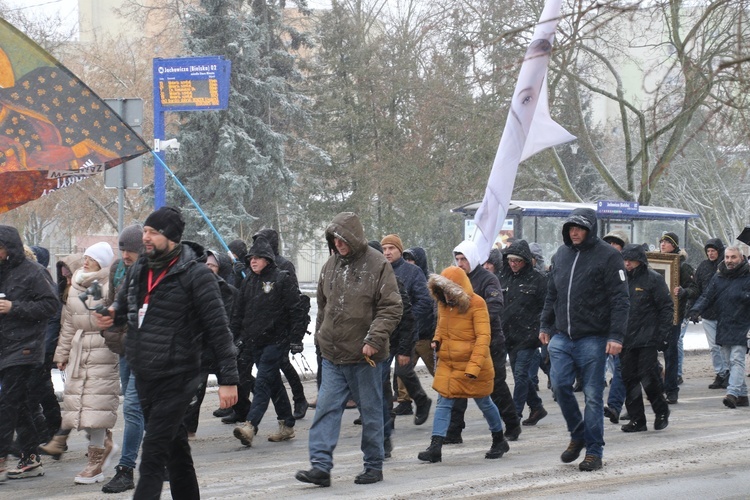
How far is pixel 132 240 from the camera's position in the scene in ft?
24.9

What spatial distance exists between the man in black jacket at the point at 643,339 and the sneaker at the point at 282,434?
10.6 feet

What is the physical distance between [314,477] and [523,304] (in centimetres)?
403

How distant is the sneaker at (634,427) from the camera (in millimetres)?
10773

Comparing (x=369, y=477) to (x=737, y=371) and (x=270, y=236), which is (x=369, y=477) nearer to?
(x=270, y=236)

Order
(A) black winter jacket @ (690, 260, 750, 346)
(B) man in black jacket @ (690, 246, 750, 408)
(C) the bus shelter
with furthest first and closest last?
(C) the bus shelter
(A) black winter jacket @ (690, 260, 750, 346)
(B) man in black jacket @ (690, 246, 750, 408)

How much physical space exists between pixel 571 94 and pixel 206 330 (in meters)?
27.9

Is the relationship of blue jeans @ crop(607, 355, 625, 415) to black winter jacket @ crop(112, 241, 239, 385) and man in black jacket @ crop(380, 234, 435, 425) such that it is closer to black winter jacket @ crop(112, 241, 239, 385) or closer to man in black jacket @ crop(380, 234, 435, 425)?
man in black jacket @ crop(380, 234, 435, 425)

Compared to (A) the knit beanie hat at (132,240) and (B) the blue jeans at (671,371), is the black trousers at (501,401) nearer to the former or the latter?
(A) the knit beanie hat at (132,240)

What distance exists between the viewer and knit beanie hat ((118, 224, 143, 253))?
24.8 ft

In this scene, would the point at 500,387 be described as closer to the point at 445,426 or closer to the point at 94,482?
the point at 445,426

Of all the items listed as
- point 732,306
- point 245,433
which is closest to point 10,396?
point 245,433

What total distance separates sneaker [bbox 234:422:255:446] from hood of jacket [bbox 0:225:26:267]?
254 centimetres

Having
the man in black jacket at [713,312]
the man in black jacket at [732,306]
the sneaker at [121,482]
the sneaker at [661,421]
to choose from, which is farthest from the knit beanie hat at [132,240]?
the man in black jacket at [713,312]

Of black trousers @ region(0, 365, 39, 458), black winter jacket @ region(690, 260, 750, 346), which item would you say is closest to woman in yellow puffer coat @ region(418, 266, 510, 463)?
black trousers @ region(0, 365, 39, 458)
